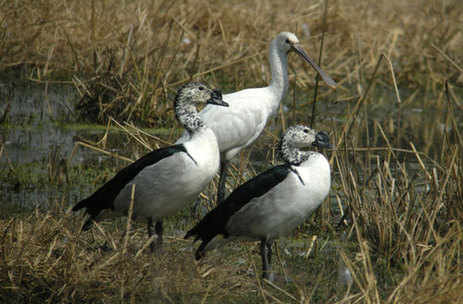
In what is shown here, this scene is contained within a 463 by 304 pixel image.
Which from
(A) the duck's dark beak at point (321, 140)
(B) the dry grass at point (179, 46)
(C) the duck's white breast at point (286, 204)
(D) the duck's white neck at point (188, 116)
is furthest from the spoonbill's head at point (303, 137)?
(B) the dry grass at point (179, 46)

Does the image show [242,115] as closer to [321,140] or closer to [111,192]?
[321,140]

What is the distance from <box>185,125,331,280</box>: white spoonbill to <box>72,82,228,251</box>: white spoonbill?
233mm

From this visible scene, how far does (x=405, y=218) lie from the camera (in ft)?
15.7

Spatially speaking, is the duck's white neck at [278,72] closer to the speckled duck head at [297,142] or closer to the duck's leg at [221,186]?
the duck's leg at [221,186]

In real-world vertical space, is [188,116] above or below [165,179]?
above

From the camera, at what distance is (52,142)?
297 inches

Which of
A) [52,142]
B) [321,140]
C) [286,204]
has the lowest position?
[52,142]

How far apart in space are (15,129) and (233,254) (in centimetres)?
364

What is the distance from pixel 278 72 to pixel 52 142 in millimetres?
2353

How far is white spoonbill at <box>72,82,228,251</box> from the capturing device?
15.0 ft

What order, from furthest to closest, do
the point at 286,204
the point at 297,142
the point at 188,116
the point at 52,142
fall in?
the point at 52,142, the point at 188,116, the point at 297,142, the point at 286,204

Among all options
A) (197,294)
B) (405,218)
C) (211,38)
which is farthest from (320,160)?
(211,38)

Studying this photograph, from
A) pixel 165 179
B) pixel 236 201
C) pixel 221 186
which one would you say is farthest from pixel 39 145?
pixel 236 201

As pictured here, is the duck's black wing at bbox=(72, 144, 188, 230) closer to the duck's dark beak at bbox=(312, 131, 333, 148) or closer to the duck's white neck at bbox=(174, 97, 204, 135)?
the duck's white neck at bbox=(174, 97, 204, 135)
